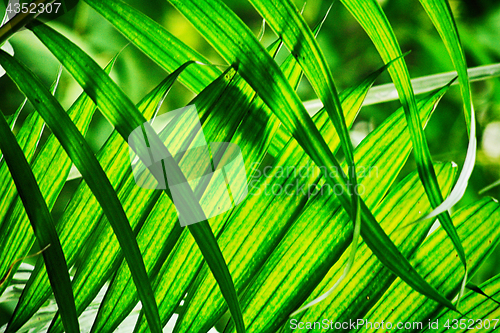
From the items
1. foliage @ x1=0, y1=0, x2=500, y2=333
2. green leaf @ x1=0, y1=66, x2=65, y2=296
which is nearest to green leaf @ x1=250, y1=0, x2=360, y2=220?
foliage @ x1=0, y1=0, x2=500, y2=333

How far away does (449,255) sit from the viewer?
0.20 m

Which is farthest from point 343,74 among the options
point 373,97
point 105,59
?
point 105,59

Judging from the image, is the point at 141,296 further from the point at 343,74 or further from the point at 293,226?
the point at 343,74

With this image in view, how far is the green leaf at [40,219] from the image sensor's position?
0.20m

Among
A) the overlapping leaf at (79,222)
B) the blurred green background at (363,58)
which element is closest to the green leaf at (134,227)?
the overlapping leaf at (79,222)

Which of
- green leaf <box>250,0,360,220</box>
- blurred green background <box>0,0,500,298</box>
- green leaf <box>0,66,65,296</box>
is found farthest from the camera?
blurred green background <box>0,0,500,298</box>

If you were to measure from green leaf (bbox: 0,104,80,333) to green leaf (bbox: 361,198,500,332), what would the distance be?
8.6 inches

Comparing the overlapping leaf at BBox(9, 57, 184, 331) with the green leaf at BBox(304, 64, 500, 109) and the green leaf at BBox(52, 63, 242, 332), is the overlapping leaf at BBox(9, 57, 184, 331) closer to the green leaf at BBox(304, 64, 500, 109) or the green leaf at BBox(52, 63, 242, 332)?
the green leaf at BBox(52, 63, 242, 332)

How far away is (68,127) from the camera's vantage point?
→ 0.20 metres

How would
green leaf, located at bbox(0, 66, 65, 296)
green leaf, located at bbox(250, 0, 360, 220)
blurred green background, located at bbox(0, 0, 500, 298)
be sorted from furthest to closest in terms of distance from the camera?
blurred green background, located at bbox(0, 0, 500, 298) < green leaf, located at bbox(0, 66, 65, 296) < green leaf, located at bbox(250, 0, 360, 220)

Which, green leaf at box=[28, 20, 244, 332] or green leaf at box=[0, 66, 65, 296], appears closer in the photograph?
green leaf at box=[28, 20, 244, 332]

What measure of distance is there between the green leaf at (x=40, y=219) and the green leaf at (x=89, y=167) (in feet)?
0.10

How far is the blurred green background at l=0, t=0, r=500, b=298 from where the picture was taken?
31.0 inches

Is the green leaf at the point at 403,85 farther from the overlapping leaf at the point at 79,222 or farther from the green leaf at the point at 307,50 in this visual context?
the overlapping leaf at the point at 79,222
